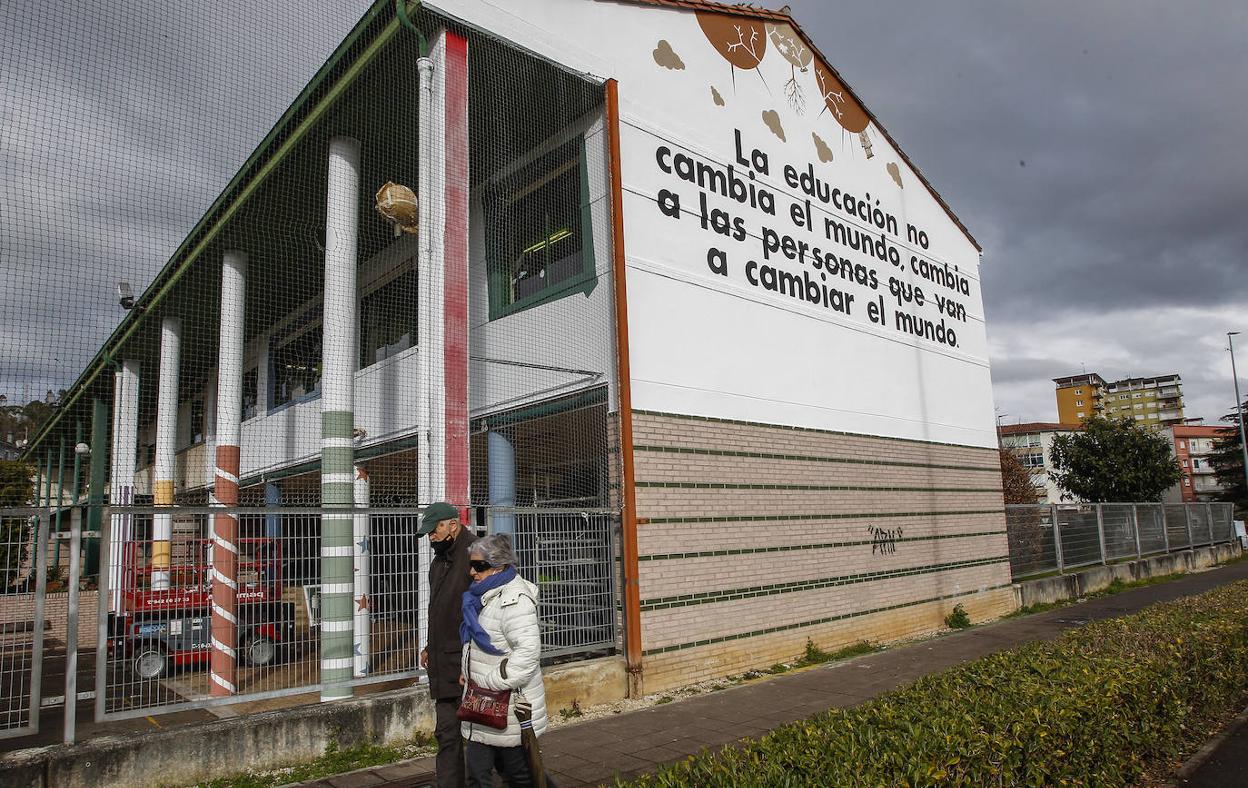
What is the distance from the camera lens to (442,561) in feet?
14.0

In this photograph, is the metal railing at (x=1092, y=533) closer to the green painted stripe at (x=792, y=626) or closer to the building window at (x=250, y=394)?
the green painted stripe at (x=792, y=626)

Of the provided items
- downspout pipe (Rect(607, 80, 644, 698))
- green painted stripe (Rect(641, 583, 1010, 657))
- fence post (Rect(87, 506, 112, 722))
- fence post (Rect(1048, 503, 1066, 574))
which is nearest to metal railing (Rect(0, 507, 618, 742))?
fence post (Rect(87, 506, 112, 722))

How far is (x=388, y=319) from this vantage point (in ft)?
33.8

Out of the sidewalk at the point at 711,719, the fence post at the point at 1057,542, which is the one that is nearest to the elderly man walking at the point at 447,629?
the sidewalk at the point at 711,719

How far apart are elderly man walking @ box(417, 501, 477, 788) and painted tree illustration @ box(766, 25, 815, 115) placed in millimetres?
8486

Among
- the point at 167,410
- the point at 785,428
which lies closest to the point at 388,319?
the point at 785,428

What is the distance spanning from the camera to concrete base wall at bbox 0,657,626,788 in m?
4.38

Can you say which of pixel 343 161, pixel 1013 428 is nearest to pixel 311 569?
pixel 343 161

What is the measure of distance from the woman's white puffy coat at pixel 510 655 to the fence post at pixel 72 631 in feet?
8.33

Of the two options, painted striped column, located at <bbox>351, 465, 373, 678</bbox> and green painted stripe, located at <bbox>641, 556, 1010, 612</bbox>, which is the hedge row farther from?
painted striped column, located at <bbox>351, 465, 373, 678</bbox>

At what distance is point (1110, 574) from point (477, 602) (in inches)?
693

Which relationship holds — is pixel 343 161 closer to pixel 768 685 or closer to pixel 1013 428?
pixel 768 685

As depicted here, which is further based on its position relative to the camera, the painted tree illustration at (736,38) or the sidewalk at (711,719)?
the painted tree illustration at (736,38)

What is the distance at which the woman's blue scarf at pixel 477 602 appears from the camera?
3.61 m
